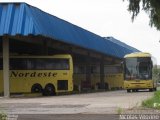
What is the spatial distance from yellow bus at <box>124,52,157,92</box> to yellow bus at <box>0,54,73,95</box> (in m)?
6.50

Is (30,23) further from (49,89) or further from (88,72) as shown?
(88,72)

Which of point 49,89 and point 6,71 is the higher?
point 6,71

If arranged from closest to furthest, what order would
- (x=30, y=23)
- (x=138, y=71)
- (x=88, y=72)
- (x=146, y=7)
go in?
(x=146, y=7)
(x=30, y=23)
(x=138, y=71)
(x=88, y=72)

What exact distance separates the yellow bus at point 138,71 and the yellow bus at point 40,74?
6.50 meters

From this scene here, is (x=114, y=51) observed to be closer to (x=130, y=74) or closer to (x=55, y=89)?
(x=130, y=74)

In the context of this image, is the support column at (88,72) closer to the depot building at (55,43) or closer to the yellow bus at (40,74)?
the depot building at (55,43)

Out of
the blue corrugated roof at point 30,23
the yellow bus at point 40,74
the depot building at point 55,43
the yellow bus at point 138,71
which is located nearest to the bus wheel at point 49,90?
the yellow bus at point 40,74

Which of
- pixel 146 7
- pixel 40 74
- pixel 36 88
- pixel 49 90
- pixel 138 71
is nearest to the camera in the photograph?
pixel 146 7

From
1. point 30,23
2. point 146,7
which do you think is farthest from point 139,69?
point 146,7

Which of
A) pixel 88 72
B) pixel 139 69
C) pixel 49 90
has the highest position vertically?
pixel 88 72

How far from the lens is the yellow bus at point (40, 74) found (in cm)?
4056

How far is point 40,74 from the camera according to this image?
40938 mm

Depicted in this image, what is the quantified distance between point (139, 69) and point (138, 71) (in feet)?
0.62

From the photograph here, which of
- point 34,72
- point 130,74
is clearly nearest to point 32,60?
point 34,72
